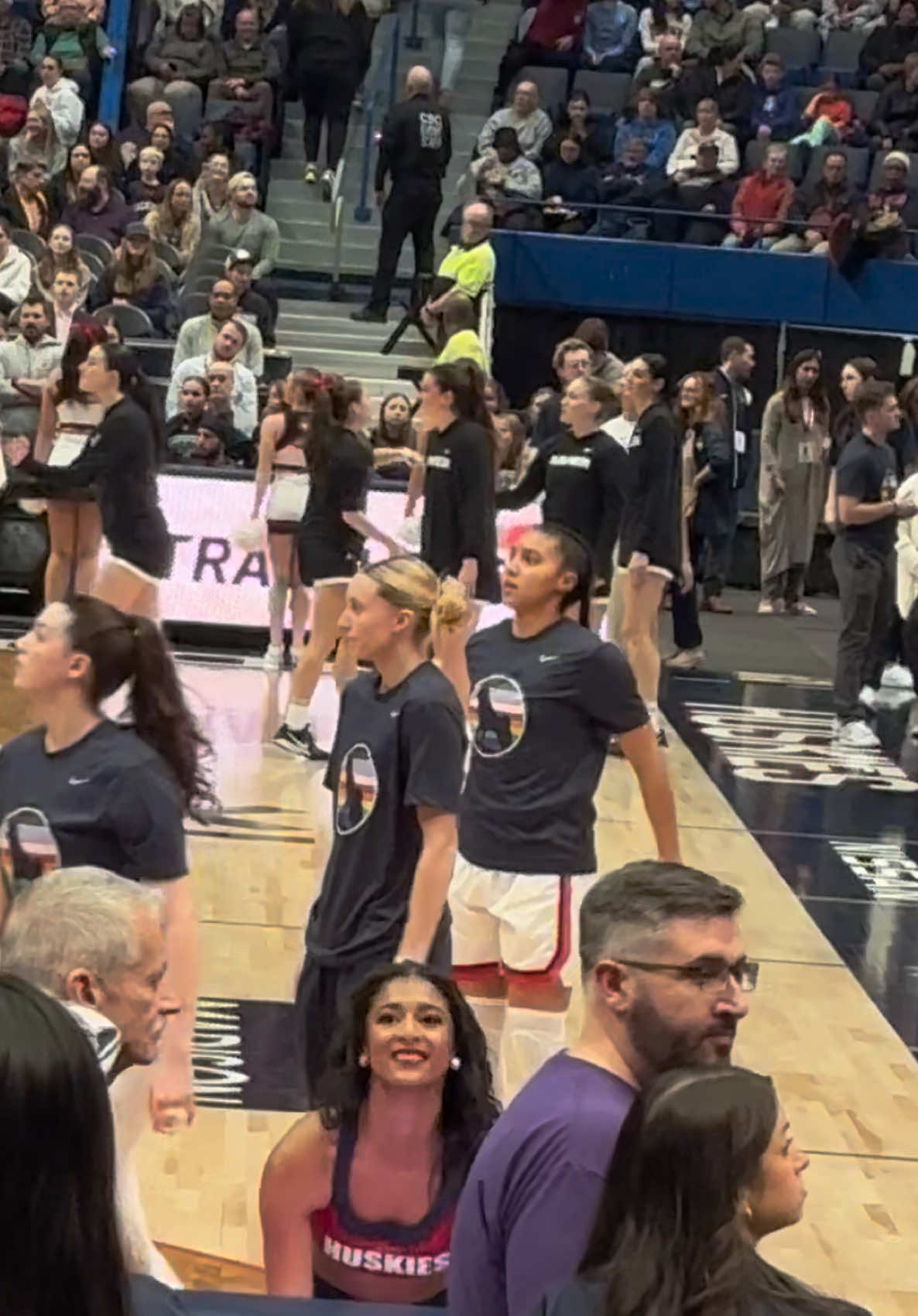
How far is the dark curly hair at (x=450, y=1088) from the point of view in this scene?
12.5 feet

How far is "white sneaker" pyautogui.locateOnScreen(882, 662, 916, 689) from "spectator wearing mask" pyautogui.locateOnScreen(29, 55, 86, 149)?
8.17 meters

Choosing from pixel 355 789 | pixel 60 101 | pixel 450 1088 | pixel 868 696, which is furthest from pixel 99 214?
pixel 450 1088

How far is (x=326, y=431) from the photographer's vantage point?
34.6 feet

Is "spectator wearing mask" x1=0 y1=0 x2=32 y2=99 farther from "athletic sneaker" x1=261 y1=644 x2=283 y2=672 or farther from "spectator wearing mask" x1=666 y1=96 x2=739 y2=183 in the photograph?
"athletic sneaker" x1=261 y1=644 x2=283 y2=672

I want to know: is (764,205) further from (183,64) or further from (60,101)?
(60,101)

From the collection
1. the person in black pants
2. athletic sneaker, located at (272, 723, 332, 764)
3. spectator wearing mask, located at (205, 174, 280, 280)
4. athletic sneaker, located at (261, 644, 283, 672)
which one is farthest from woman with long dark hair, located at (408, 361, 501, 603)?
spectator wearing mask, located at (205, 174, 280, 280)

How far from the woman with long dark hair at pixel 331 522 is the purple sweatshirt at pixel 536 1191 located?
7559 mm

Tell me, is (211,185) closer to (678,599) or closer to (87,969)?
(678,599)

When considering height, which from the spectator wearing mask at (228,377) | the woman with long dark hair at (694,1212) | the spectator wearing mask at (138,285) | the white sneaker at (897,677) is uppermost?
the woman with long dark hair at (694,1212)

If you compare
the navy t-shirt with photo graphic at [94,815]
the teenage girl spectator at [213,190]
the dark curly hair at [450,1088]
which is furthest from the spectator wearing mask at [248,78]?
the dark curly hair at [450,1088]

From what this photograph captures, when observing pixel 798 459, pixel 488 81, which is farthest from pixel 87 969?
pixel 488 81

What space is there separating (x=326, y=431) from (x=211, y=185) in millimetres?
7267

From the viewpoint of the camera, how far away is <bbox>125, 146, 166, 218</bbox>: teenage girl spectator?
17.3 meters

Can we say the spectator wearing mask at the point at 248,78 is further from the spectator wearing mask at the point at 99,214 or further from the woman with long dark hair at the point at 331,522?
the woman with long dark hair at the point at 331,522
